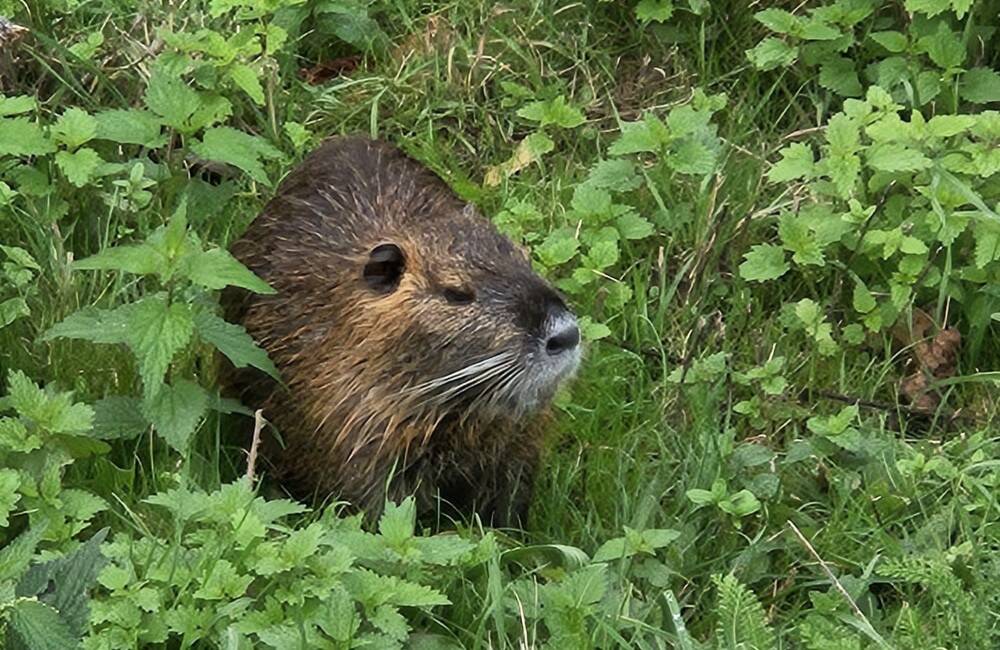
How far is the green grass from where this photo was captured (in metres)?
3.46

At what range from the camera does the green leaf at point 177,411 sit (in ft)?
11.6

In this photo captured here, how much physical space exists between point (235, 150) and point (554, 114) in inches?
37.6

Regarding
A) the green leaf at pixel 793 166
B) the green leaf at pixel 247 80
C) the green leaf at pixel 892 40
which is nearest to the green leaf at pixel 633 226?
the green leaf at pixel 793 166

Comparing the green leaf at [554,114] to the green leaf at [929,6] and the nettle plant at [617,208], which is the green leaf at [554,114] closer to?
the nettle plant at [617,208]

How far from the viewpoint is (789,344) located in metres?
4.33

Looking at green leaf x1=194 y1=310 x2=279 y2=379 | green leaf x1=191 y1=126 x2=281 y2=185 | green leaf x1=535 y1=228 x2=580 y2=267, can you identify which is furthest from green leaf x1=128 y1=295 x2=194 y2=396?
green leaf x1=535 y1=228 x2=580 y2=267

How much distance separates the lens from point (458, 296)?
3.62 m

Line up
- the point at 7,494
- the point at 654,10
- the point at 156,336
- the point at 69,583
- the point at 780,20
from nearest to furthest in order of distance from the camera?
the point at 69,583 → the point at 7,494 → the point at 156,336 → the point at 780,20 → the point at 654,10

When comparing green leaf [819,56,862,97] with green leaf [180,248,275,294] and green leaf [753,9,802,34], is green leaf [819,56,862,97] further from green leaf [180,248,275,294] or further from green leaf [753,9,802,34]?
green leaf [180,248,275,294]

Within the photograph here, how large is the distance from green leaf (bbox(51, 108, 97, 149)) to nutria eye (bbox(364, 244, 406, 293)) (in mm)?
835

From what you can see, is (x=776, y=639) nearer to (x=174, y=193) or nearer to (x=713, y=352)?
(x=713, y=352)

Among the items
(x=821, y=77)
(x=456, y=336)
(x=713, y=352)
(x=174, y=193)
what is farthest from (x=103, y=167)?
(x=821, y=77)

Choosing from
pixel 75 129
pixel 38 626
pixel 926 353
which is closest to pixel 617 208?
pixel 926 353

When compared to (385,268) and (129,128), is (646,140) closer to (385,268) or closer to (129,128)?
(385,268)
